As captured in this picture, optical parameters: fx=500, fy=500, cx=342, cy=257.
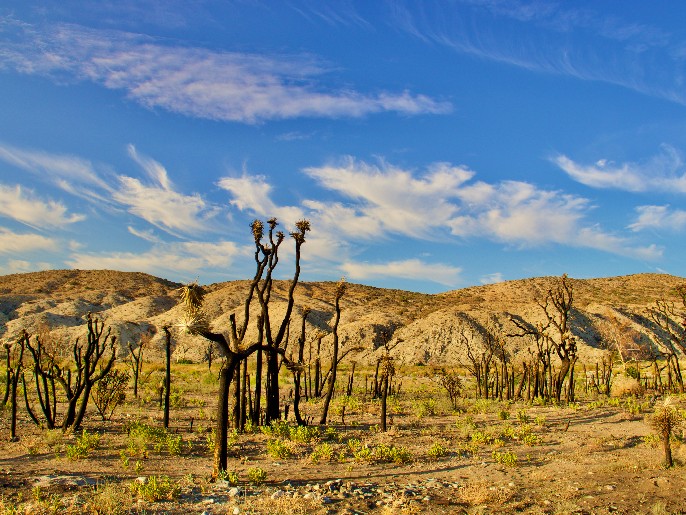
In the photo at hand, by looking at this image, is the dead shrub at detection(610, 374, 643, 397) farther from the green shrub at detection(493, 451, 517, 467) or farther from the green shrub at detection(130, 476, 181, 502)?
the green shrub at detection(130, 476, 181, 502)

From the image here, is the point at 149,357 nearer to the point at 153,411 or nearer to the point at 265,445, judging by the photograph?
the point at 153,411

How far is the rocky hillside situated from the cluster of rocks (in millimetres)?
30329

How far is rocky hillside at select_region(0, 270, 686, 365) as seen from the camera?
228 feet

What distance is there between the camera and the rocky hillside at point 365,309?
6944 centimetres

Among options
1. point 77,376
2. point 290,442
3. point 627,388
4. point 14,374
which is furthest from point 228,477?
point 627,388

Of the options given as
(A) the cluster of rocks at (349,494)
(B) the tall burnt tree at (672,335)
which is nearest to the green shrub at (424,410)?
(A) the cluster of rocks at (349,494)

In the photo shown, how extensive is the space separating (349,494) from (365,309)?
7799cm

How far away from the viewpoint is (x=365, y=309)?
89125mm

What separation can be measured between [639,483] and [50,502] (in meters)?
13.3

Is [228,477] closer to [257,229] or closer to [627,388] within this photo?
[257,229]

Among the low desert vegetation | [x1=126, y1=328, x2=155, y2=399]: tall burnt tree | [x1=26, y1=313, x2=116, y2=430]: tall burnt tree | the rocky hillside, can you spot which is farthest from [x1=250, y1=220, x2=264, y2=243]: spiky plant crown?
the rocky hillside

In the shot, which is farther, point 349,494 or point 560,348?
point 560,348

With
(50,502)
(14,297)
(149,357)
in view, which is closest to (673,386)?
(50,502)

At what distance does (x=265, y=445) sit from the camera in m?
17.5
